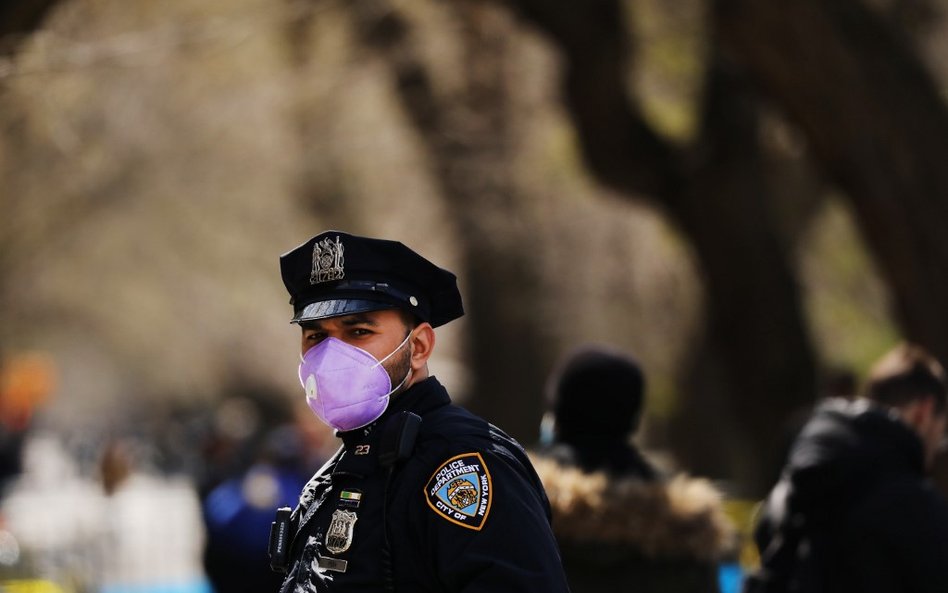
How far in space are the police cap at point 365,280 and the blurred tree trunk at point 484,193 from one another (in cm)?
1257

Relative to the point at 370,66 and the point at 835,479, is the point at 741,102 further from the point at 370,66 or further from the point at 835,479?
the point at 835,479

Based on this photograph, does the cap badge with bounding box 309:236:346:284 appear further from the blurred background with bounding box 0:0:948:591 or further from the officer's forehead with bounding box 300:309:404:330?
the blurred background with bounding box 0:0:948:591

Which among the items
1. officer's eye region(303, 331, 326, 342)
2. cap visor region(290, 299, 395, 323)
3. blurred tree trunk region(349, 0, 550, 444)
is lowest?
officer's eye region(303, 331, 326, 342)

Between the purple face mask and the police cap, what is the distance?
0.25ft

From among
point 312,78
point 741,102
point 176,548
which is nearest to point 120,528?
point 176,548

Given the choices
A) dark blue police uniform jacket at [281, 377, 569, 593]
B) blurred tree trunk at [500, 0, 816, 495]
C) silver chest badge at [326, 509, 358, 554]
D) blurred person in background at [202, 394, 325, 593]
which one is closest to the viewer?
dark blue police uniform jacket at [281, 377, 569, 593]

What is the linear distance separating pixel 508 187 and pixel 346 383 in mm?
15680

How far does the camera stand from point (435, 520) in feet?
10.1

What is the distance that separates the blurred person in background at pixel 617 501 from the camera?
4945 mm

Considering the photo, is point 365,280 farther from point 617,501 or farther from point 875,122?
point 875,122

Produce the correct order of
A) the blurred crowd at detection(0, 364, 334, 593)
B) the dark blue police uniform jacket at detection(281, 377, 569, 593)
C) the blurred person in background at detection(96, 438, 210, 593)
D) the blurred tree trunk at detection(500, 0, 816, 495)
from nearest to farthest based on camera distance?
the dark blue police uniform jacket at detection(281, 377, 569, 593) < the blurred crowd at detection(0, 364, 334, 593) < the blurred tree trunk at detection(500, 0, 816, 495) < the blurred person in background at detection(96, 438, 210, 593)

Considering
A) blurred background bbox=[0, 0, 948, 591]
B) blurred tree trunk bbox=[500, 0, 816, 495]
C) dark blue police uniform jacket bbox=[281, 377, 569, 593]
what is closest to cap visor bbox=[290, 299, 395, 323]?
dark blue police uniform jacket bbox=[281, 377, 569, 593]

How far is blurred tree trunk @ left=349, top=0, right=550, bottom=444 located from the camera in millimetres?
17031

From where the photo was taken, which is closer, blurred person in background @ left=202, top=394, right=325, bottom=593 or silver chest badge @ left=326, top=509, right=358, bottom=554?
silver chest badge @ left=326, top=509, right=358, bottom=554
